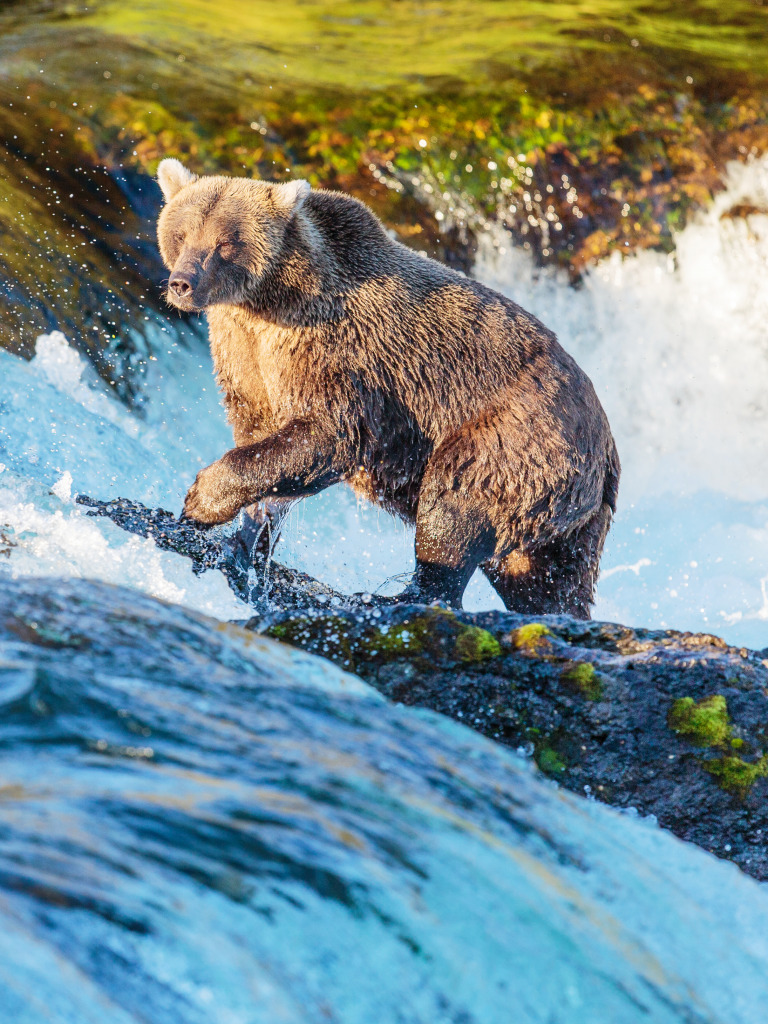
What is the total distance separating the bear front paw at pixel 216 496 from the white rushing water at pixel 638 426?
1431 mm

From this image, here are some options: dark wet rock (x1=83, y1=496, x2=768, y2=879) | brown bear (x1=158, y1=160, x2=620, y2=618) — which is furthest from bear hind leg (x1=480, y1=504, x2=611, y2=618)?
dark wet rock (x1=83, y1=496, x2=768, y2=879)

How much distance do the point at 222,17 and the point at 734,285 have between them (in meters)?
6.56

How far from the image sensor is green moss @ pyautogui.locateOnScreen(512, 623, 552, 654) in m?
4.34

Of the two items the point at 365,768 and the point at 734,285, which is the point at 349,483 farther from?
the point at 734,285

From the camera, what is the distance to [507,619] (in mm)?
4535

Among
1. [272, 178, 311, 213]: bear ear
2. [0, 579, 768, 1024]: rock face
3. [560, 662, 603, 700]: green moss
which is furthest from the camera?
[272, 178, 311, 213]: bear ear

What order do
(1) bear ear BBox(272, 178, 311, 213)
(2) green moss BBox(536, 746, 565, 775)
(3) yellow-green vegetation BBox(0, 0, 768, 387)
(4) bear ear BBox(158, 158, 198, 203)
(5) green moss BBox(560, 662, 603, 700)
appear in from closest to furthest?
(2) green moss BBox(536, 746, 565, 775) < (5) green moss BBox(560, 662, 603, 700) < (1) bear ear BBox(272, 178, 311, 213) < (4) bear ear BBox(158, 158, 198, 203) < (3) yellow-green vegetation BBox(0, 0, 768, 387)

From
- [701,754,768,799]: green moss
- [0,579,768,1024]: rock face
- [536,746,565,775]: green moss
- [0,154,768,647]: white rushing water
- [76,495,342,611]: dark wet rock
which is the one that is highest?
[0,154,768,647]: white rushing water

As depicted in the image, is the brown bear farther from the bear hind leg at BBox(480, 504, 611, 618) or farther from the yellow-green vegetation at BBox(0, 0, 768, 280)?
the yellow-green vegetation at BBox(0, 0, 768, 280)

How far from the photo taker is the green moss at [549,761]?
4090 mm

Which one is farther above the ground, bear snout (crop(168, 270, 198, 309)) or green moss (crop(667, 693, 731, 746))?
bear snout (crop(168, 270, 198, 309))

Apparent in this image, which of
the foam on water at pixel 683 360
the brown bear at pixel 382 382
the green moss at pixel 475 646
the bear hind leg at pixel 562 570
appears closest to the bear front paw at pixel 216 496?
the brown bear at pixel 382 382

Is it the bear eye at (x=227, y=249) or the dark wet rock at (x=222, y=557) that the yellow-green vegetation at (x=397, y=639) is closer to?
the dark wet rock at (x=222, y=557)

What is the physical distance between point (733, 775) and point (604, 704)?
0.53 metres
